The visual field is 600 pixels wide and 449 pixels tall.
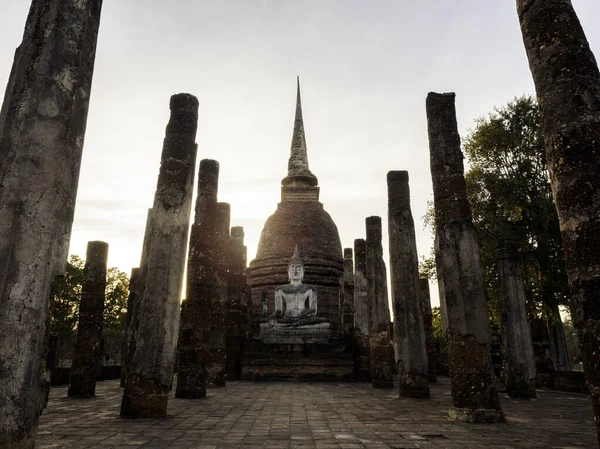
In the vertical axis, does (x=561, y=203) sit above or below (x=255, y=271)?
below

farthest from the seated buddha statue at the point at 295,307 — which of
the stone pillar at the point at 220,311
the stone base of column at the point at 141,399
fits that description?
the stone base of column at the point at 141,399

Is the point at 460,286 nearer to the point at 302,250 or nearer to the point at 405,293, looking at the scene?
the point at 405,293

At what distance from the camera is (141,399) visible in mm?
6363

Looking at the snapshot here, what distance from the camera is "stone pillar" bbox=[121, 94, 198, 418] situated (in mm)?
6434

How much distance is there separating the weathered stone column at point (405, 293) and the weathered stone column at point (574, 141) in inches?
236

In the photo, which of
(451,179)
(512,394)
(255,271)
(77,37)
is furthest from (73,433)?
(255,271)

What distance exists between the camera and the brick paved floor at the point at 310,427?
4.71 metres

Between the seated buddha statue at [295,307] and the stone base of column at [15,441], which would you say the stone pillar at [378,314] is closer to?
the seated buddha statue at [295,307]

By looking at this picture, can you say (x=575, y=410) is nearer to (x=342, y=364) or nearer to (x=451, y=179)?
(x=451, y=179)

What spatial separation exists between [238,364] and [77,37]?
1381 cm

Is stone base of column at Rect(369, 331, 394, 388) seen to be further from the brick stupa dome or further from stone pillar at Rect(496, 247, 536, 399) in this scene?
the brick stupa dome

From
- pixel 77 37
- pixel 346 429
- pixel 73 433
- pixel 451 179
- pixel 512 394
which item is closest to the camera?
pixel 77 37

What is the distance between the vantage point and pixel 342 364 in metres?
16.6

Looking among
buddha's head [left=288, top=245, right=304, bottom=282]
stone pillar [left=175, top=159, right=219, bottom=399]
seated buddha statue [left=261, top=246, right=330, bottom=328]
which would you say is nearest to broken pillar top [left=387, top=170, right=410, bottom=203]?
stone pillar [left=175, top=159, right=219, bottom=399]
